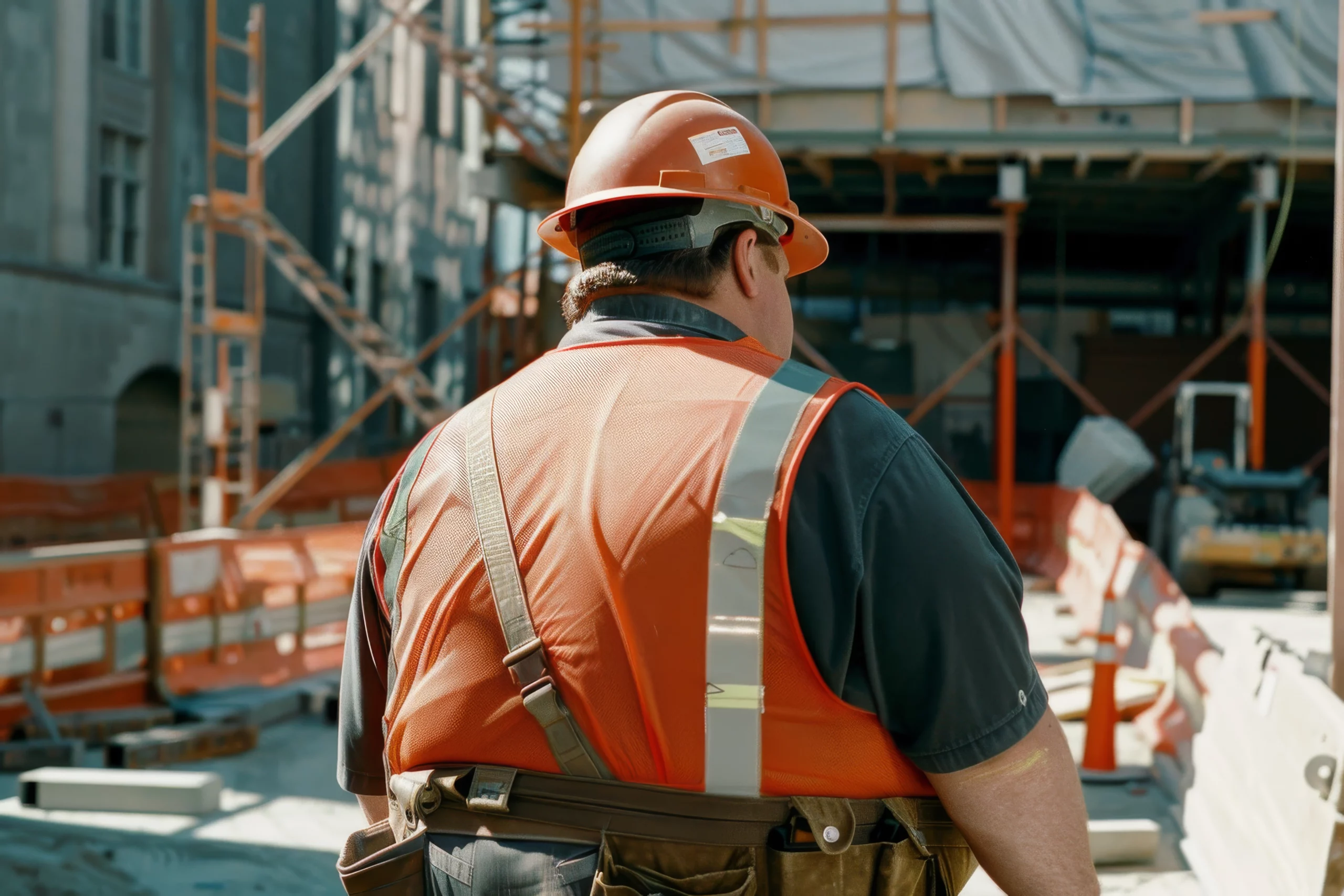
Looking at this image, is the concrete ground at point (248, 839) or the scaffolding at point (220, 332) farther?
the scaffolding at point (220, 332)

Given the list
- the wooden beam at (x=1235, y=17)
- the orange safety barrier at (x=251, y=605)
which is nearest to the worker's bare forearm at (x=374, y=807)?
the orange safety barrier at (x=251, y=605)

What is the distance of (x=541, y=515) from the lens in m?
1.83

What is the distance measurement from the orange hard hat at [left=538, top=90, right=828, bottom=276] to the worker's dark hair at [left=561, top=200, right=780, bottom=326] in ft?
0.09

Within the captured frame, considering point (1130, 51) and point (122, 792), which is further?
point (1130, 51)

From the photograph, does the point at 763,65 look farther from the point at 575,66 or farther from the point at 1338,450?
the point at 1338,450

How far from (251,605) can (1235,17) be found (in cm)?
1315

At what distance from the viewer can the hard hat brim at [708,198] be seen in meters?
2.00

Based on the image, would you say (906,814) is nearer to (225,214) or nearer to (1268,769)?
(1268,769)

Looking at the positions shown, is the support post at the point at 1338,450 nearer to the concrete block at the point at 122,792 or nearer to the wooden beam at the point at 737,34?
the concrete block at the point at 122,792

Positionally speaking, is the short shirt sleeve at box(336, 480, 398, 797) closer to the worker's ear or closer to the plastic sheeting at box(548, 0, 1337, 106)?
the worker's ear

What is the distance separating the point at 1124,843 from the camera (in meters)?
Result: 5.30

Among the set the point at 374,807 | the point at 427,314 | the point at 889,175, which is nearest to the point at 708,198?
the point at 374,807

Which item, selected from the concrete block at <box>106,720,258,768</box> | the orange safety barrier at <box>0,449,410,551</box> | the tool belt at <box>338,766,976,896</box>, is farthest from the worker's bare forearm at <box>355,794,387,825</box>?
the orange safety barrier at <box>0,449,410,551</box>

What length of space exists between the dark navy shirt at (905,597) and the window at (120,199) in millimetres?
21000
